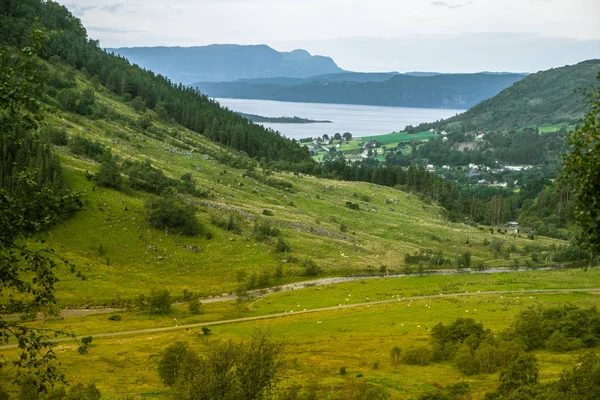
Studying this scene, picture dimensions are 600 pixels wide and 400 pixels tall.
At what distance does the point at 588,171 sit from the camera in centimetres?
1586

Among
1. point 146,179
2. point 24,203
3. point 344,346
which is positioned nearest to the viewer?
point 24,203

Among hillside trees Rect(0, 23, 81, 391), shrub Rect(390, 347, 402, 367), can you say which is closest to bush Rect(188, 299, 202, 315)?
shrub Rect(390, 347, 402, 367)

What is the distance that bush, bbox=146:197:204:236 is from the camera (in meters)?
100

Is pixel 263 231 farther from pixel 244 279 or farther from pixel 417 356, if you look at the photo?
pixel 417 356

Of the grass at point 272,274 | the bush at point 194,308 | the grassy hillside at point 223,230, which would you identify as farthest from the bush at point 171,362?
the grassy hillside at point 223,230

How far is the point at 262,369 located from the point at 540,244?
140585mm

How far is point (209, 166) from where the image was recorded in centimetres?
16238

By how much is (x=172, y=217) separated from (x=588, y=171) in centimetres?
9184

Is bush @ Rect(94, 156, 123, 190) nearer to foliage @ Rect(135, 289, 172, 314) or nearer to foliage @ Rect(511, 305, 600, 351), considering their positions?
foliage @ Rect(135, 289, 172, 314)

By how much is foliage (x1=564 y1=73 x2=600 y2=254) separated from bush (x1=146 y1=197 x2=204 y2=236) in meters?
90.7

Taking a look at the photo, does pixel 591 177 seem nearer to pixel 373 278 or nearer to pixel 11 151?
pixel 373 278

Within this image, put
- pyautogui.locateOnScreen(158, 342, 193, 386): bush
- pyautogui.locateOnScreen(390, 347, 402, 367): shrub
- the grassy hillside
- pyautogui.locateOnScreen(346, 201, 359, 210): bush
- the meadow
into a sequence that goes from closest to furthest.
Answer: pyautogui.locateOnScreen(158, 342, 193, 386): bush, the meadow, pyautogui.locateOnScreen(390, 347, 402, 367): shrub, the grassy hillside, pyautogui.locateOnScreen(346, 201, 359, 210): bush

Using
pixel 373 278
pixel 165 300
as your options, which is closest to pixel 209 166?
pixel 373 278

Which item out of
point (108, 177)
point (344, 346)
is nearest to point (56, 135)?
point (108, 177)
